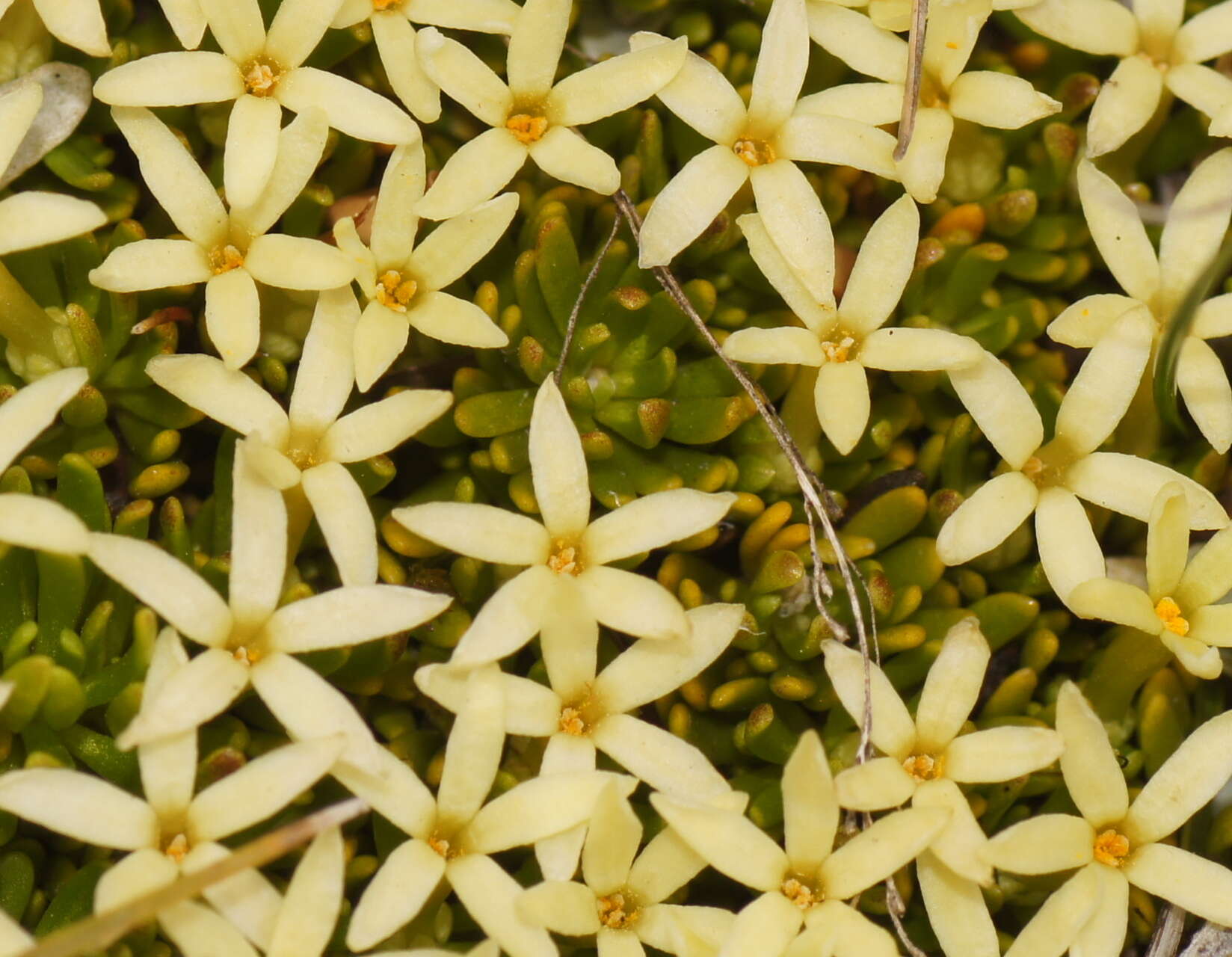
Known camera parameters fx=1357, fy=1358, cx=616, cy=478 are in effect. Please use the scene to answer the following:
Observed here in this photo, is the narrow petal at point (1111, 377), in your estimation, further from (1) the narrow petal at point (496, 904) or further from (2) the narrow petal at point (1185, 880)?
(1) the narrow petal at point (496, 904)

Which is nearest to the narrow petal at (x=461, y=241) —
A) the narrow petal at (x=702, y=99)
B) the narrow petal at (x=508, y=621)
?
the narrow petal at (x=702, y=99)

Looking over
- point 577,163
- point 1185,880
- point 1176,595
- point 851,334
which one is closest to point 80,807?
point 577,163

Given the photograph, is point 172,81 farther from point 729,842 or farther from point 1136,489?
point 1136,489

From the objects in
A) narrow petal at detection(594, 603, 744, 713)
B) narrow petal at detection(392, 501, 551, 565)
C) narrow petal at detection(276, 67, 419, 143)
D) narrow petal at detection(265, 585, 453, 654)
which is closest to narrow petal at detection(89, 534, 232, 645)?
narrow petal at detection(265, 585, 453, 654)

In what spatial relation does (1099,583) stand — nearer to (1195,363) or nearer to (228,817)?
(1195,363)

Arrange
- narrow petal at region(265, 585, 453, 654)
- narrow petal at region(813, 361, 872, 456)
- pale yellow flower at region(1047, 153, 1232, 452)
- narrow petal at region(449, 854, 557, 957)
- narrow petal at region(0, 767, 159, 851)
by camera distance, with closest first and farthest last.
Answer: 1. narrow petal at region(0, 767, 159, 851)
2. narrow petal at region(449, 854, 557, 957)
3. narrow petal at region(265, 585, 453, 654)
4. narrow petal at region(813, 361, 872, 456)
5. pale yellow flower at region(1047, 153, 1232, 452)

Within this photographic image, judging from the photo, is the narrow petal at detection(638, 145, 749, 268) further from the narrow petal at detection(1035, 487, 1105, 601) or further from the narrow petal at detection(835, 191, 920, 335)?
the narrow petal at detection(1035, 487, 1105, 601)
